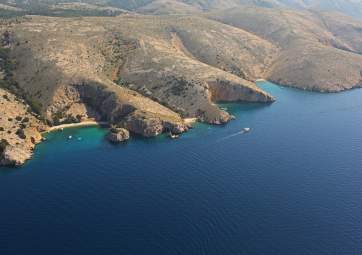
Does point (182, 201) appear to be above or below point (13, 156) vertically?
above

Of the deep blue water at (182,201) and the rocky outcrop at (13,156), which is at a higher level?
the deep blue water at (182,201)

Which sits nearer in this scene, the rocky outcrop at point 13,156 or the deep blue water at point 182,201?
the deep blue water at point 182,201

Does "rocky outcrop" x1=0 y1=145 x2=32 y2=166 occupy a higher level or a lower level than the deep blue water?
lower

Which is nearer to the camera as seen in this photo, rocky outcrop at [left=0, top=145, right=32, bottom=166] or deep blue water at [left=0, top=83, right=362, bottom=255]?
deep blue water at [left=0, top=83, right=362, bottom=255]

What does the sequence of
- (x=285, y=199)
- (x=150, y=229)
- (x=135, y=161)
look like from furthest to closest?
(x=135, y=161) → (x=285, y=199) → (x=150, y=229)

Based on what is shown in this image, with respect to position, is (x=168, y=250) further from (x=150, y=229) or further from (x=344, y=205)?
(x=344, y=205)

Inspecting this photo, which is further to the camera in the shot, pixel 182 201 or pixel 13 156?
pixel 13 156

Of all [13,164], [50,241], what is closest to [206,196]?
[50,241]

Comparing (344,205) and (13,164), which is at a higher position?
(344,205)
